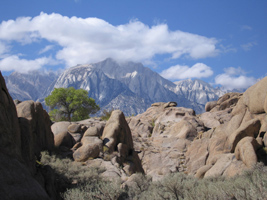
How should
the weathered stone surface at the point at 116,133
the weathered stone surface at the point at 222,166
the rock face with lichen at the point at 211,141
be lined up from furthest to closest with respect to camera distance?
the weathered stone surface at the point at 116,133, the weathered stone surface at the point at 222,166, the rock face with lichen at the point at 211,141

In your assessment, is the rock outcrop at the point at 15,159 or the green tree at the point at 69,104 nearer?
the rock outcrop at the point at 15,159

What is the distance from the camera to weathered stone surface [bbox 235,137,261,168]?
14477mm

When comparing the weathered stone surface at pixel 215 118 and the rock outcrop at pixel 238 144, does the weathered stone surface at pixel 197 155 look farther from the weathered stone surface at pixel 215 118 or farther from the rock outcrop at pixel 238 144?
the weathered stone surface at pixel 215 118

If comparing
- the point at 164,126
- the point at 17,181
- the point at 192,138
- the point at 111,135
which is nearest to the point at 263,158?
the point at 111,135

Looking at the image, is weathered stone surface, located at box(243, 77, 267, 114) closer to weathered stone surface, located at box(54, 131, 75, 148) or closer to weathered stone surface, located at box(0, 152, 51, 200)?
weathered stone surface, located at box(54, 131, 75, 148)

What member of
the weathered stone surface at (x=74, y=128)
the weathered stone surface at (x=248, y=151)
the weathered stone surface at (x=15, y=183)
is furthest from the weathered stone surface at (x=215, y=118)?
the weathered stone surface at (x=15, y=183)

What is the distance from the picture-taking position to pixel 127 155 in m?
20.8

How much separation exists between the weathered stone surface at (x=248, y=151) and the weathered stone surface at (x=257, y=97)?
4459 mm

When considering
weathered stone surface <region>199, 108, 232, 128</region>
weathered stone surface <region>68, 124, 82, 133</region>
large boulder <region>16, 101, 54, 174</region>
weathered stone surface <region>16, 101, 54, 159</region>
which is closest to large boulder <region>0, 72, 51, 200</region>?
large boulder <region>16, 101, 54, 174</region>

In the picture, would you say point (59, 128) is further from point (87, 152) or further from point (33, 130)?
point (33, 130)

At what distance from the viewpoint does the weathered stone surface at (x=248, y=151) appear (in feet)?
47.5

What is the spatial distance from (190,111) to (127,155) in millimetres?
28824

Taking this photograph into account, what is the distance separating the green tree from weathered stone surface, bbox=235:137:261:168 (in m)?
43.3

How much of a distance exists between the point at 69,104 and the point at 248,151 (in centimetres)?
4708
